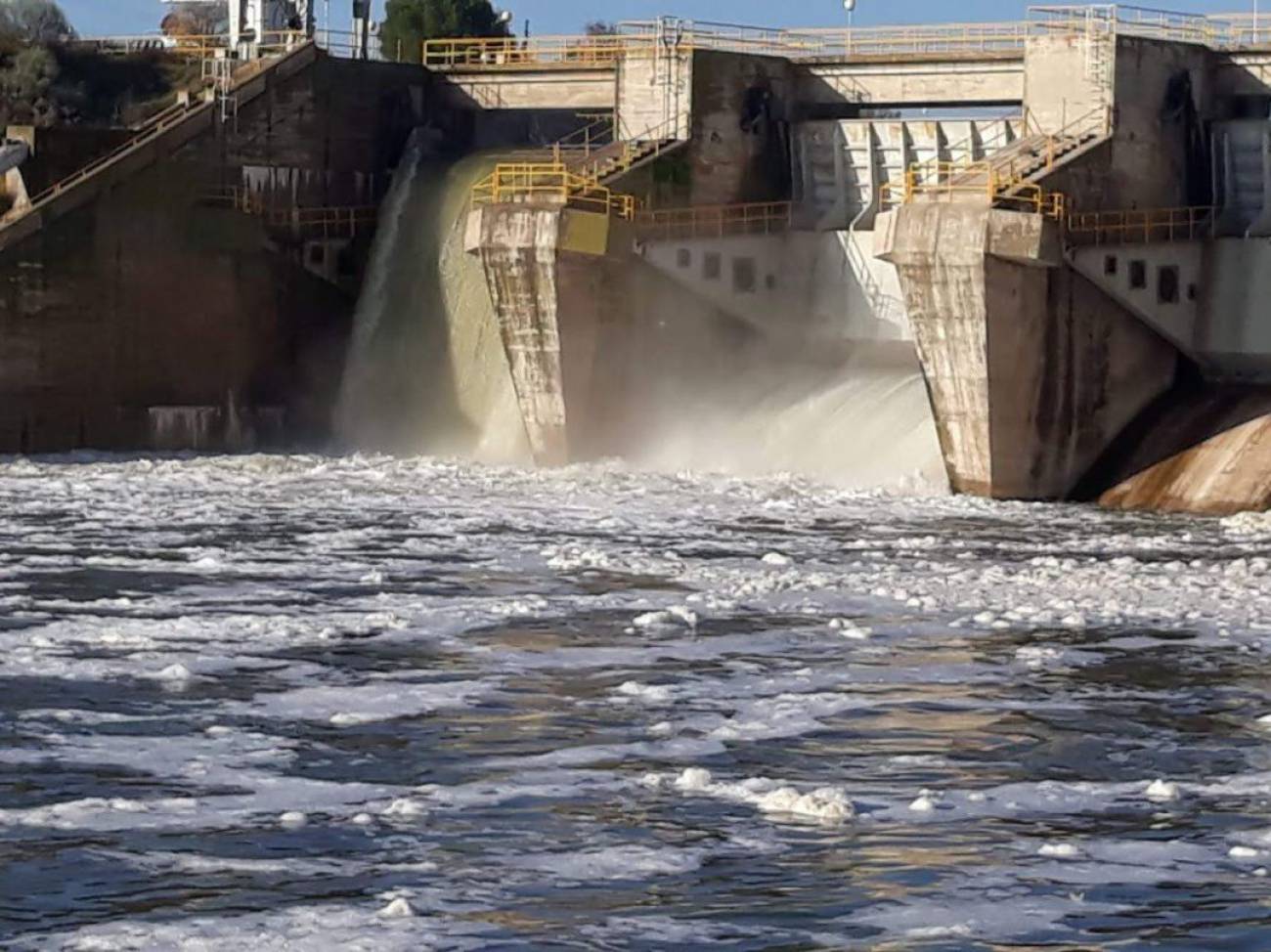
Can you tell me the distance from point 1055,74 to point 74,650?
20922 mm

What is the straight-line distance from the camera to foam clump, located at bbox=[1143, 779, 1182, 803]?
16.0 m

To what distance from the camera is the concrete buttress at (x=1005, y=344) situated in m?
34.2

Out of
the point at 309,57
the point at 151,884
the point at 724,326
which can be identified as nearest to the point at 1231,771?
Result: the point at 151,884

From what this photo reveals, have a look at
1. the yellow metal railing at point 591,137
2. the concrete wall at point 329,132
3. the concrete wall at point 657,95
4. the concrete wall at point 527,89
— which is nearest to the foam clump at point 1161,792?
the concrete wall at point 657,95

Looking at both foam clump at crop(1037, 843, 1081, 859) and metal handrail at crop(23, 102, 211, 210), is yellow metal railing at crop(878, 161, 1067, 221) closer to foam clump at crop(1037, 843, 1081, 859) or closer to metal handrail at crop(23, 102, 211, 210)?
metal handrail at crop(23, 102, 211, 210)

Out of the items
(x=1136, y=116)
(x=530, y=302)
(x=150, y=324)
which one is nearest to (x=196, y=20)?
(x=150, y=324)

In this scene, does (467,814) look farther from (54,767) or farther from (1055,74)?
(1055,74)

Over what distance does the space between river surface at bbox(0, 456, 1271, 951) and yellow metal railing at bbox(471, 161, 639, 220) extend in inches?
355

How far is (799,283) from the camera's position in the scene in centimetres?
4256

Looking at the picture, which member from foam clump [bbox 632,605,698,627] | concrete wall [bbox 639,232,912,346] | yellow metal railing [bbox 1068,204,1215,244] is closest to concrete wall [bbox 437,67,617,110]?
concrete wall [bbox 639,232,912,346]

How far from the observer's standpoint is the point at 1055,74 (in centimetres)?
3797

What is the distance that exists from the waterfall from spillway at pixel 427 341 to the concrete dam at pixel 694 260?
0.07 m

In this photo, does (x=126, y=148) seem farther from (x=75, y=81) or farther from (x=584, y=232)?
(x=75, y=81)

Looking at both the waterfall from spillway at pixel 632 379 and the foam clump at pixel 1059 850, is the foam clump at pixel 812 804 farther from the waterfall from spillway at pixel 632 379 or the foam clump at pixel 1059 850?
the waterfall from spillway at pixel 632 379
